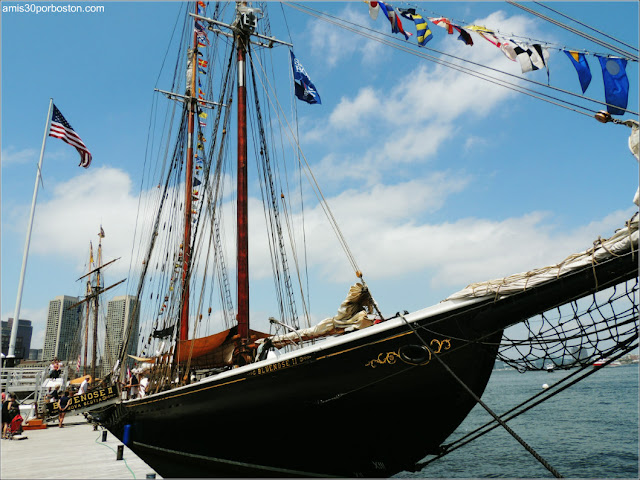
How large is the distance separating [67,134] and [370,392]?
14.6 m

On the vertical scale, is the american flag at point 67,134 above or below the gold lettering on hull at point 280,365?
above

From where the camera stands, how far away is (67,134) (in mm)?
15609

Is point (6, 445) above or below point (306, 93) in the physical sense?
below

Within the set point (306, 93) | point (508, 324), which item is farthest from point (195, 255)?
point (508, 324)

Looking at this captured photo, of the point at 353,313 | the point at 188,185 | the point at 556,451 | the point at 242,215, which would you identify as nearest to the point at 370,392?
the point at 353,313

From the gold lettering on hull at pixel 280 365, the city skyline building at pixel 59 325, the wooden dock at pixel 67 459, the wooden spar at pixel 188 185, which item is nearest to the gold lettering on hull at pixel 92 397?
the wooden dock at pixel 67 459

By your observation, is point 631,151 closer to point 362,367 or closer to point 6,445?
point 362,367

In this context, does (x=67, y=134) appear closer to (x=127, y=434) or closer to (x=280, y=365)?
(x=127, y=434)

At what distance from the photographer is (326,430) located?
8.45m

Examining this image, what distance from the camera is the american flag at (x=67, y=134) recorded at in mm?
15289

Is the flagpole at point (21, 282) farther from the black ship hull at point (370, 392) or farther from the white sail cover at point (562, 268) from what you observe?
the white sail cover at point (562, 268)

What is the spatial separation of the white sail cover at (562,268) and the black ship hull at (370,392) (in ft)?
0.47

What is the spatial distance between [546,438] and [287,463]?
16.1 m

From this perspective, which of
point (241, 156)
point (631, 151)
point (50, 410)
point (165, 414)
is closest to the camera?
point (631, 151)
